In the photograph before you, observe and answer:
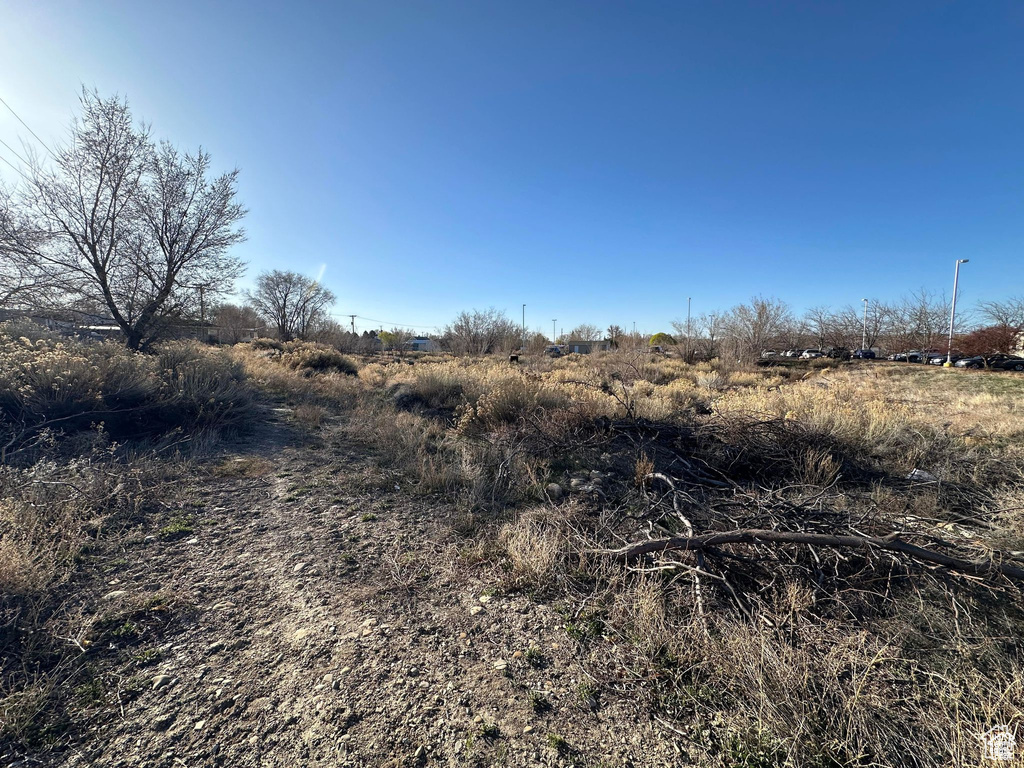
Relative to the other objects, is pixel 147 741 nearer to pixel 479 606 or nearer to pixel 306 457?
pixel 479 606

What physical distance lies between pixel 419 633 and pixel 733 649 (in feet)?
5.42

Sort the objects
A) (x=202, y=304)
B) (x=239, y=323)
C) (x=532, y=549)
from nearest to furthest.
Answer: (x=532, y=549) → (x=202, y=304) → (x=239, y=323)

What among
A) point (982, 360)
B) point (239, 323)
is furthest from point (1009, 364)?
point (239, 323)

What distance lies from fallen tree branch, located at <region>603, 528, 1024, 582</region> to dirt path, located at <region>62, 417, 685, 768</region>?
2.41 feet

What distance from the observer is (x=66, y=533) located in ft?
9.04

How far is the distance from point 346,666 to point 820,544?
2.83 m

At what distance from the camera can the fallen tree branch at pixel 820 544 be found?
6.69ft

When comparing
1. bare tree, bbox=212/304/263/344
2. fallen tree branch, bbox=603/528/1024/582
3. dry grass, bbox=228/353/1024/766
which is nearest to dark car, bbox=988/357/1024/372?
dry grass, bbox=228/353/1024/766

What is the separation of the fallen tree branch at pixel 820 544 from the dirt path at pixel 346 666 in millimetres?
733

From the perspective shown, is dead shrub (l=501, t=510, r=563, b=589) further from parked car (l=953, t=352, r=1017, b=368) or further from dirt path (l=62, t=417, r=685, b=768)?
parked car (l=953, t=352, r=1017, b=368)

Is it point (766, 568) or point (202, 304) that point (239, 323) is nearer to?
point (202, 304)

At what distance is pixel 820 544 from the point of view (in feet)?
7.67

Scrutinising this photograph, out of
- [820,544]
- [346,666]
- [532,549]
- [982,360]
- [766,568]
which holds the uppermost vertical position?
[982,360]

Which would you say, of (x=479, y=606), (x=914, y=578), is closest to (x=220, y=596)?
(x=479, y=606)
